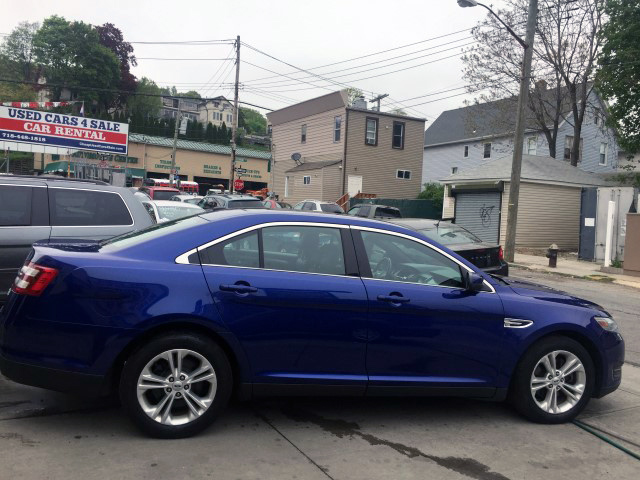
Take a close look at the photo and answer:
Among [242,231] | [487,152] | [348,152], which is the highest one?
[487,152]

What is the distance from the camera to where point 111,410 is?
4.34 metres

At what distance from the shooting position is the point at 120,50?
77.0 m

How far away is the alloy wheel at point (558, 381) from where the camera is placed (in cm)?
453

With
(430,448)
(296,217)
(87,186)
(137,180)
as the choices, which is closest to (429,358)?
(430,448)

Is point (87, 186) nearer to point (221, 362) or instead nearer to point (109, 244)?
point (109, 244)

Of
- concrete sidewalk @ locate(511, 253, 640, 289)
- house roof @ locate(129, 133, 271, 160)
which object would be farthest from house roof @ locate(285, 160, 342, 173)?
house roof @ locate(129, 133, 271, 160)

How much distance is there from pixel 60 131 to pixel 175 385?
1012 inches

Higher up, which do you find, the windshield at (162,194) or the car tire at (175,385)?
the windshield at (162,194)

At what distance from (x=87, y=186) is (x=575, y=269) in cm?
1601

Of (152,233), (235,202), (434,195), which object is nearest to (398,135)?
(434,195)

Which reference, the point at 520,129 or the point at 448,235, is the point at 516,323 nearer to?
the point at 448,235

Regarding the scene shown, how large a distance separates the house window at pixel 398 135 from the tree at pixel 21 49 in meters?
64.4

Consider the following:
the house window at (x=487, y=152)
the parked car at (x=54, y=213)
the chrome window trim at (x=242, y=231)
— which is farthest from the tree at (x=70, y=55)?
the chrome window trim at (x=242, y=231)

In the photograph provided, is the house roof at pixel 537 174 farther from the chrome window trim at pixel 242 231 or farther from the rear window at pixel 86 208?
the chrome window trim at pixel 242 231
